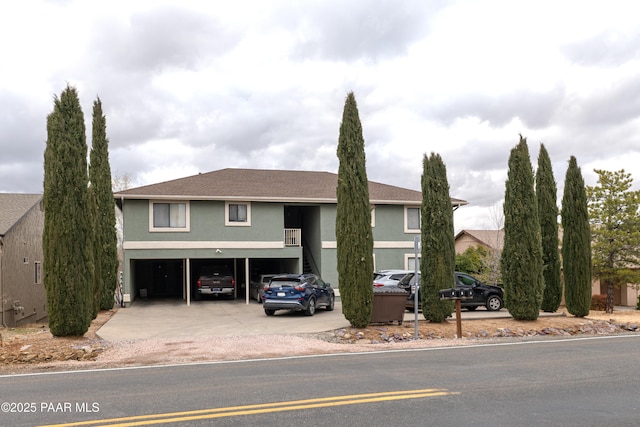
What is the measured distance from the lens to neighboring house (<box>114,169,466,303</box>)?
84.5 feet

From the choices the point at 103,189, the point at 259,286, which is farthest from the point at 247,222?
the point at 103,189

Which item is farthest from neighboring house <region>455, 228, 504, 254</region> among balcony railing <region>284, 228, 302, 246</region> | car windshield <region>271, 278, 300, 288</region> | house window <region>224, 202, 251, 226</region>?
car windshield <region>271, 278, 300, 288</region>

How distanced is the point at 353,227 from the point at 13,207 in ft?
57.3

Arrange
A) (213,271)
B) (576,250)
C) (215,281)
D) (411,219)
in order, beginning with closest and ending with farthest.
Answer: (576,250), (215,281), (213,271), (411,219)

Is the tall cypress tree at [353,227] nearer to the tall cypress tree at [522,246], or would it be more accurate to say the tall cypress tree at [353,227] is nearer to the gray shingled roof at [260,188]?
the tall cypress tree at [522,246]

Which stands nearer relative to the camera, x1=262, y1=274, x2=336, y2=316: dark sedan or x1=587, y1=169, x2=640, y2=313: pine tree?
x1=262, y1=274, x2=336, y2=316: dark sedan

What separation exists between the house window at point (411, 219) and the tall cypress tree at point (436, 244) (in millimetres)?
10888

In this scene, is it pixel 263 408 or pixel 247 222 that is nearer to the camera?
pixel 263 408

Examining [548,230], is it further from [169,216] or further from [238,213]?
[169,216]

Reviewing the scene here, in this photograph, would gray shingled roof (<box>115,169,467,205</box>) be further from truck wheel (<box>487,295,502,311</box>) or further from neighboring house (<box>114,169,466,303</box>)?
truck wheel (<box>487,295,502,311</box>)

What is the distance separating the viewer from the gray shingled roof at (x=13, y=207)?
74.2 feet

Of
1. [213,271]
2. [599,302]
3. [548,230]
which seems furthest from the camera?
[599,302]

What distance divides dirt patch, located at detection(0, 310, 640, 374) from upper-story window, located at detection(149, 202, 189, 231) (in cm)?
798

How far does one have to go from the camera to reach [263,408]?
7.11m
